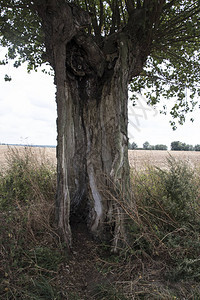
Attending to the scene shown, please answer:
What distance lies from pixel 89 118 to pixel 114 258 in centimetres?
241

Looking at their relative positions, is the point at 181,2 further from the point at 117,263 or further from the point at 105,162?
the point at 117,263

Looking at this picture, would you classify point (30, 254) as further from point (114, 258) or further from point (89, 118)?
point (89, 118)

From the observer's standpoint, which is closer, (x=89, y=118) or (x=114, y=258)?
(x=114, y=258)

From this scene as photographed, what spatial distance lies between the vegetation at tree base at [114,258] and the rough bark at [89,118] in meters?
0.32

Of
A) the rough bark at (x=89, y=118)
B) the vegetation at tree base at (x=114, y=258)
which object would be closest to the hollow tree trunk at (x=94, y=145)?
the rough bark at (x=89, y=118)

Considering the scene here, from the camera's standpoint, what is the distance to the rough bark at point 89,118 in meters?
3.52

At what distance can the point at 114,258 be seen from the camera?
3.40 metres

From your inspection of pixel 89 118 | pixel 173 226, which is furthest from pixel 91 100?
pixel 173 226

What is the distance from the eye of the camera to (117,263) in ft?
10.7

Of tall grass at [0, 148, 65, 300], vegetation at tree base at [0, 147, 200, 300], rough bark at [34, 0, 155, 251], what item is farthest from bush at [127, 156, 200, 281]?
tall grass at [0, 148, 65, 300]

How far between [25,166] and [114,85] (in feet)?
12.0

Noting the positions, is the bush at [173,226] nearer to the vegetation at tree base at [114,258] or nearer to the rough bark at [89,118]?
the vegetation at tree base at [114,258]

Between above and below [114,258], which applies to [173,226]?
above

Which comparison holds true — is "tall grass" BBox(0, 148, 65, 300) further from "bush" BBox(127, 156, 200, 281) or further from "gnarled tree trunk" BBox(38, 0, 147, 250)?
"bush" BBox(127, 156, 200, 281)
